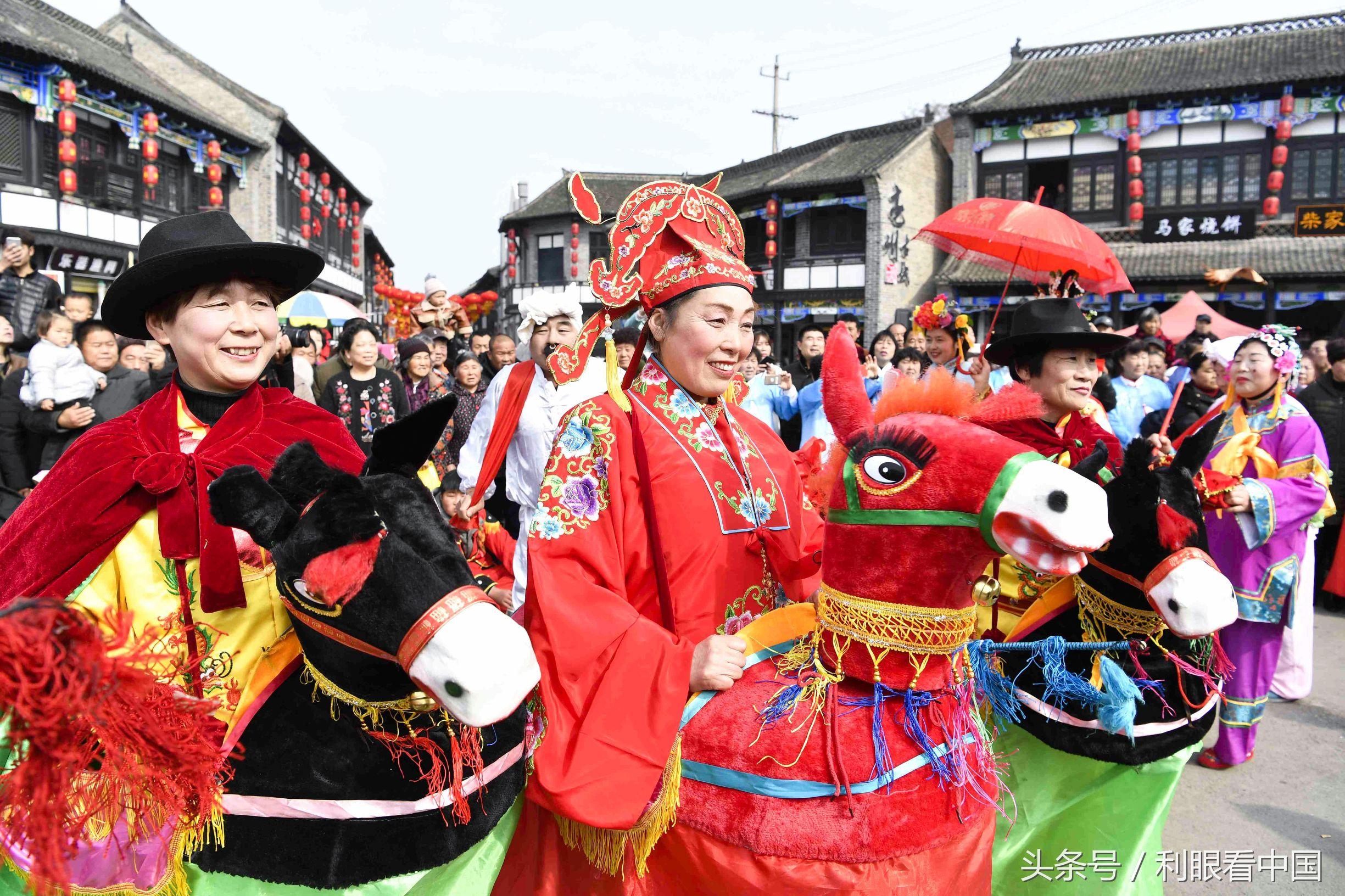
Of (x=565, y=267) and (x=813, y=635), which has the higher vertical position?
(x=565, y=267)

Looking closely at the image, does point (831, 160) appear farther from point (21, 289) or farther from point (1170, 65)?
point (21, 289)

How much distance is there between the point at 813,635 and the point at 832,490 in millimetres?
357

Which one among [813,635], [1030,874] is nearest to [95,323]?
[813,635]

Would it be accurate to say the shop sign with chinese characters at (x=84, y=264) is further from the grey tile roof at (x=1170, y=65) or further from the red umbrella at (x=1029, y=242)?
the grey tile roof at (x=1170, y=65)

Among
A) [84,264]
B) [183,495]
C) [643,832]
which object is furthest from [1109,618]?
[84,264]

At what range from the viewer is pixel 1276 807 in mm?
4055

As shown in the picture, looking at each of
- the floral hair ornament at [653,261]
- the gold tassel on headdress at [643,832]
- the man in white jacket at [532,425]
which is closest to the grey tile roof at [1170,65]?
the man in white jacket at [532,425]

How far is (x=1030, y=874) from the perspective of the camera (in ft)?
8.43

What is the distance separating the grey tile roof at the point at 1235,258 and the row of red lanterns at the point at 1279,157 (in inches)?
33.2

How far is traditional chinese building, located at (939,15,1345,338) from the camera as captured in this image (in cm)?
1892

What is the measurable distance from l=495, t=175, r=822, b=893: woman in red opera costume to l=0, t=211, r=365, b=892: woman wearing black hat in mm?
573

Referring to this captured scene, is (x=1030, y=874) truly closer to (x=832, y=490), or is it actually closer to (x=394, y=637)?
(x=832, y=490)

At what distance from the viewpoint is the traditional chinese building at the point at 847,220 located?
24.5 metres

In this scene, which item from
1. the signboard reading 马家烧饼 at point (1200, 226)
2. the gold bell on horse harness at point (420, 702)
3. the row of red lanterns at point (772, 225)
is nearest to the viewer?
the gold bell on horse harness at point (420, 702)
